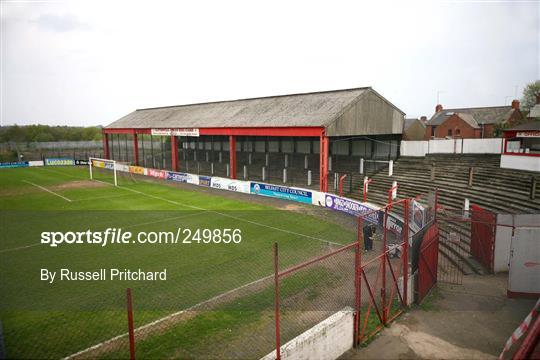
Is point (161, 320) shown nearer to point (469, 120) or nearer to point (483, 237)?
point (483, 237)

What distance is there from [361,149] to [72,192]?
26287 millimetres

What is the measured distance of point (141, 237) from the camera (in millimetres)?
17625

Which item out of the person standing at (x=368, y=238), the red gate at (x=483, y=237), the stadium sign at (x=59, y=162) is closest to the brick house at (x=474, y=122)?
the red gate at (x=483, y=237)

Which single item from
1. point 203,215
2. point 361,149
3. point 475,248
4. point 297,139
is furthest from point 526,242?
point 297,139

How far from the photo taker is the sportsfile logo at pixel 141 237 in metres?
16.8

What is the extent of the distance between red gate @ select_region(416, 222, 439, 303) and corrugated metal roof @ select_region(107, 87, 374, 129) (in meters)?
15.0

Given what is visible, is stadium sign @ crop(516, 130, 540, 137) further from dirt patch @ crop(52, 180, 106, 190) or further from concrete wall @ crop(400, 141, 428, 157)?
dirt patch @ crop(52, 180, 106, 190)

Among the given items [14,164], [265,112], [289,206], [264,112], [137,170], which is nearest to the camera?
[289,206]

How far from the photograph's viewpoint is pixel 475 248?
44.4 feet

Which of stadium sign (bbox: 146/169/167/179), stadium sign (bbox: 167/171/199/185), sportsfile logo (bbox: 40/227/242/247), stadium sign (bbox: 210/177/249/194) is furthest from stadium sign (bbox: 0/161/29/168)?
sportsfile logo (bbox: 40/227/242/247)

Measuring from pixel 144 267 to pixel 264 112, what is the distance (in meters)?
22.0

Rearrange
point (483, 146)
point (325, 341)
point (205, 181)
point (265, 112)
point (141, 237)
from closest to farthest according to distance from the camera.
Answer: point (325, 341) → point (141, 237) → point (483, 146) → point (265, 112) → point (205, 181)

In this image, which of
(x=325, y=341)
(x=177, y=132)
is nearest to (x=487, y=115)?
(x=177, y=132)

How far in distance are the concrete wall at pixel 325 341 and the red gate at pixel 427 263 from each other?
321 cm
